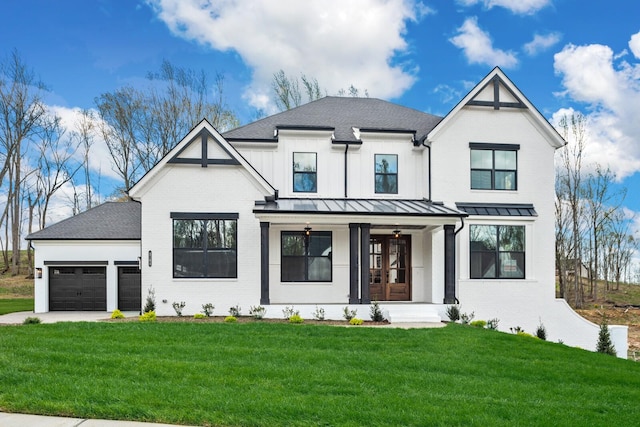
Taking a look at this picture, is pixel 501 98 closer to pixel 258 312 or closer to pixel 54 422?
pixel 258 312

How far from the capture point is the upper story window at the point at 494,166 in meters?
18.3

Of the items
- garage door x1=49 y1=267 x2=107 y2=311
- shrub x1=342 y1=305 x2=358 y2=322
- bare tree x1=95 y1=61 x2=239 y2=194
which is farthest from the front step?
bare tree x1=95 y1=61 x2=239 y2=194

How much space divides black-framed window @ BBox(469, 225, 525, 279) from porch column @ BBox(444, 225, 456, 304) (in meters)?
1.26

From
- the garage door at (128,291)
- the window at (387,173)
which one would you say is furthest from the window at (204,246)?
the window at (387,173)

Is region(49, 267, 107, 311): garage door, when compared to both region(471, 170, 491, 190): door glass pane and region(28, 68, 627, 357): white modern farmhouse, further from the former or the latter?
region(471, 170, 491, 190): door glass pane

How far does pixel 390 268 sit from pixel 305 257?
10.8ft

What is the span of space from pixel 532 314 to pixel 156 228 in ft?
44.3

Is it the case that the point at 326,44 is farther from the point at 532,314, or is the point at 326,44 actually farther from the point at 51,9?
the point at 532,314

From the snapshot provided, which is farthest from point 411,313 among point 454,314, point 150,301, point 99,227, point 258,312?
point 99,227

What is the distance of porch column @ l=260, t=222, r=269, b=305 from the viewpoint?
16.1m

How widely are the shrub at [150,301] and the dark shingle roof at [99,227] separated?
351 centimetres

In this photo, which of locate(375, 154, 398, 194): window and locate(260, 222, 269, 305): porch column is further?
locate(375, 154, 398, 194): window

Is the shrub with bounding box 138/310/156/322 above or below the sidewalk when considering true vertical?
below

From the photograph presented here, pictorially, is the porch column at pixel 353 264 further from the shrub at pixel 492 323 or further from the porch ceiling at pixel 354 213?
the shrub at pixel 492 323
